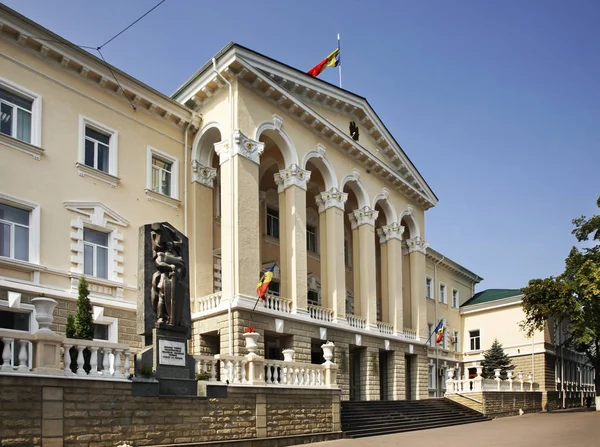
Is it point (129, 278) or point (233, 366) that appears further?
point (129, 278)

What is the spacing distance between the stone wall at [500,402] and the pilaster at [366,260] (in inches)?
273

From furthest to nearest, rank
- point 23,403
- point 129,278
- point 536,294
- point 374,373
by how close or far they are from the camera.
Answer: point 536,294
point 374,373
point 129,278
point 23,403

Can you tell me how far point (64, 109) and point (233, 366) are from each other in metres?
9.80

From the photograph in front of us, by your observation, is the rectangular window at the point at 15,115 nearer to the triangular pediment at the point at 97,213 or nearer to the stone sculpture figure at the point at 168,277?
the triangular pediment at the point at 97,213

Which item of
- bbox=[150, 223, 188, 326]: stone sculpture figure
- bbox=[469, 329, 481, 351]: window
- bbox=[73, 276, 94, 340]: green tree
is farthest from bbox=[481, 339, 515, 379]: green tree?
bbox=[73, 276, 94, 340]: green tree

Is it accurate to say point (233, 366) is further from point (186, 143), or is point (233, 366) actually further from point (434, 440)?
point (186, 143)

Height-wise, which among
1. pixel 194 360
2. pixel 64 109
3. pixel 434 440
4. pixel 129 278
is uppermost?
pixel 64 109

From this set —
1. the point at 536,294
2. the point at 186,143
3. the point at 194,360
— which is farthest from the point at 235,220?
the point at 536,294

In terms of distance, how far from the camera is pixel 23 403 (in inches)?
475

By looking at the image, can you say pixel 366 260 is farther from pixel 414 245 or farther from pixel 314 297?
pixel 414 245

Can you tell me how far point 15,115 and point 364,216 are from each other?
1644 centimetres

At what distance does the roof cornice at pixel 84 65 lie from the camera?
19281 mm

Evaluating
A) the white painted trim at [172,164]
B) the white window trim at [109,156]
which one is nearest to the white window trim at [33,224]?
the white window trim at [109,156]

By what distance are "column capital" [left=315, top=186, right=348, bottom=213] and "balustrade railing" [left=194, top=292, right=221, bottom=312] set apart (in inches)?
290
